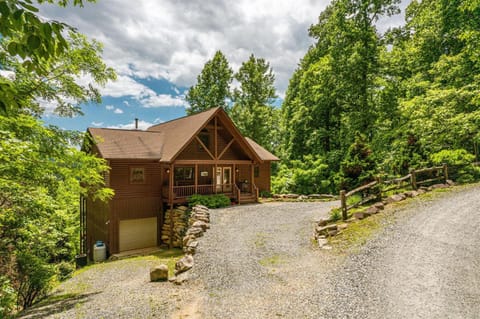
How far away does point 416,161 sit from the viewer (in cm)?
1538

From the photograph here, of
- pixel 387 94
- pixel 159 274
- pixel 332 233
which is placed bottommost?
pixel 159 274

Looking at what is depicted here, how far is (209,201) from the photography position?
15.1m

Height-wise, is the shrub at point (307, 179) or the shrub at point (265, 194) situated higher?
the shrub at point (307, 179)

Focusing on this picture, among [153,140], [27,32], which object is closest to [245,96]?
[153,140]

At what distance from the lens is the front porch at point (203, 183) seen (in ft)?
50.8

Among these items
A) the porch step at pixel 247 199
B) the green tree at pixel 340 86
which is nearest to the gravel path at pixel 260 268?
the porch step at pixel 247 199

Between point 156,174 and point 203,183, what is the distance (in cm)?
333

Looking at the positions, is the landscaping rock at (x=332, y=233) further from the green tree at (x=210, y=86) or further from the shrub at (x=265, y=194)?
the green tree at (x=210, y=86)

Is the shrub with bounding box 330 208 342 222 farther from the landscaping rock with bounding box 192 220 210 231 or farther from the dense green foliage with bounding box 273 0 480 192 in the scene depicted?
the landscaping rock with bounding box 192 220 210 231

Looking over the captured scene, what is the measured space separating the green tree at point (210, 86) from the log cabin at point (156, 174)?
12.8 metres

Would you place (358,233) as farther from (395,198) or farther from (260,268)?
(395,198)

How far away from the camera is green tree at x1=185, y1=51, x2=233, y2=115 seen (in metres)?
31.4

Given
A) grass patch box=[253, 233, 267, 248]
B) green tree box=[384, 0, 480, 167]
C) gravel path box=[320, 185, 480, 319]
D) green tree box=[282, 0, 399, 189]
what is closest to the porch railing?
grass patch box=[253, 233, 267, 248]

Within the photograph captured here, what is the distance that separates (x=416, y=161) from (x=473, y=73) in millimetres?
7500
